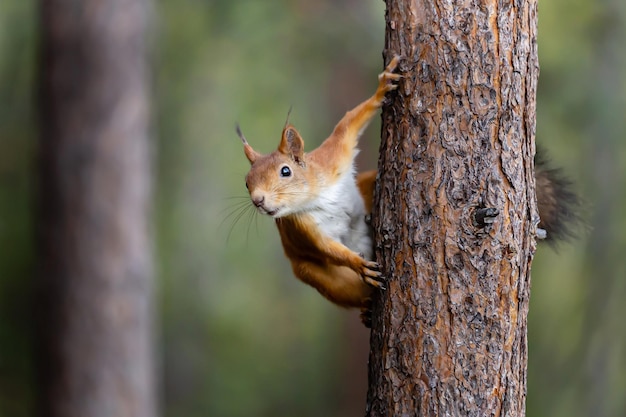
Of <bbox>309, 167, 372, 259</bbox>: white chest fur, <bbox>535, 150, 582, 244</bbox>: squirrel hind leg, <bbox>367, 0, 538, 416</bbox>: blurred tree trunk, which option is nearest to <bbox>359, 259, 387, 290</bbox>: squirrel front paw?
<bbox>367, 0, 538, 416</bbox>: blurred tree trunk

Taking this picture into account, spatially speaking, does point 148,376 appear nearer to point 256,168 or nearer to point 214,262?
point 256,168

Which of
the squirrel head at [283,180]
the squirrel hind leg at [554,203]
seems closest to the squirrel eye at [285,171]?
the squirrel head at [283,180]

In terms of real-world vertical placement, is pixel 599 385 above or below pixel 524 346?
below

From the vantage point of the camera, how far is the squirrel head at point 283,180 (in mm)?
3012

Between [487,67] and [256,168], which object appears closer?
[487,67]

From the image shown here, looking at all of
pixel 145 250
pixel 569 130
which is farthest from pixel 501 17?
pixel 569 130

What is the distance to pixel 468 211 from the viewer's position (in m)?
2.50

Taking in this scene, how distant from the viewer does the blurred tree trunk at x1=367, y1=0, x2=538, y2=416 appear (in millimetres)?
2498

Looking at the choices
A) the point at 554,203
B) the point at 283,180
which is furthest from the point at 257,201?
the point at 554,203

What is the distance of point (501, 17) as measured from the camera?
2.50 metres

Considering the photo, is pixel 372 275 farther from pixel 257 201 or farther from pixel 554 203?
pixel 554 203

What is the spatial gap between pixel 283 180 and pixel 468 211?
34.2 inches

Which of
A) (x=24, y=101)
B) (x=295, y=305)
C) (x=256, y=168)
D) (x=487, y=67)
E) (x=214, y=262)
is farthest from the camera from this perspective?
(x=295, y=305)

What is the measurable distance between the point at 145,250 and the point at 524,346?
14.1 feet
